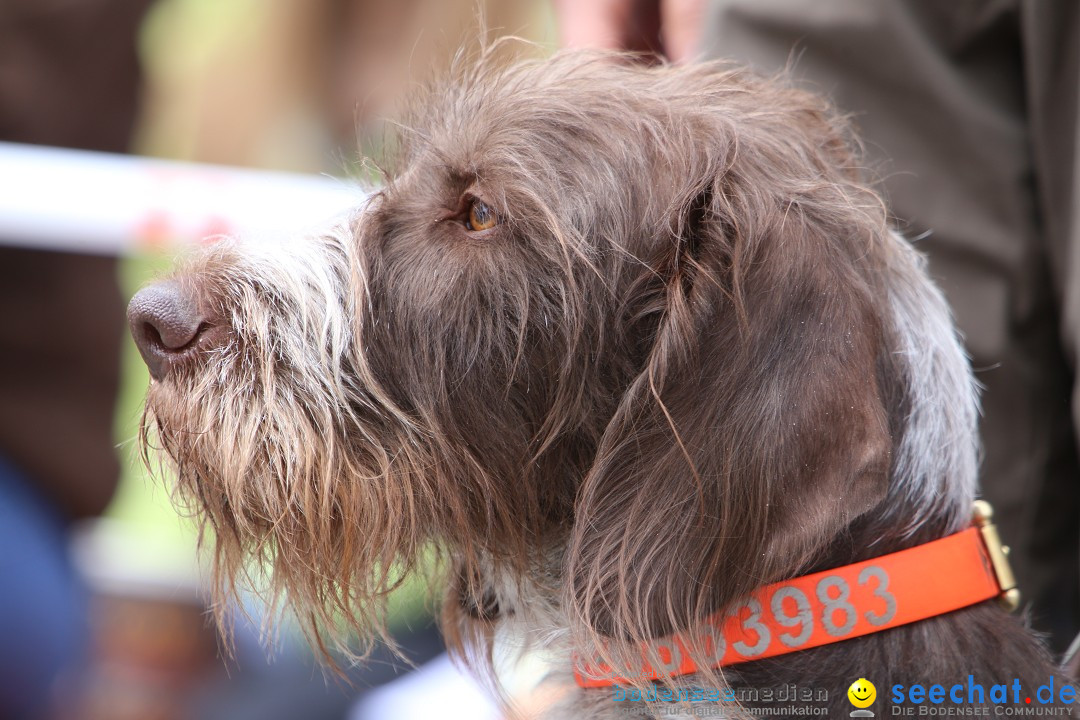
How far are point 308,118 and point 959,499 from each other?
3.89 meters

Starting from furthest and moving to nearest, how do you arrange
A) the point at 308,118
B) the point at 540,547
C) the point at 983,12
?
the point at 308,118
the point at 983,12
the point at 540,547

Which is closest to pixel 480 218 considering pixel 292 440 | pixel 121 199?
pixel 292 440

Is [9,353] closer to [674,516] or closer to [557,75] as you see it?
[557,75]

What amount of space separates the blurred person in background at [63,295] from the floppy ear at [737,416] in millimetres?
2727

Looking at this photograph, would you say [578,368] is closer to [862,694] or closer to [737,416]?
[737,416]

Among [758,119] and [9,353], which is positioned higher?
[9,353]

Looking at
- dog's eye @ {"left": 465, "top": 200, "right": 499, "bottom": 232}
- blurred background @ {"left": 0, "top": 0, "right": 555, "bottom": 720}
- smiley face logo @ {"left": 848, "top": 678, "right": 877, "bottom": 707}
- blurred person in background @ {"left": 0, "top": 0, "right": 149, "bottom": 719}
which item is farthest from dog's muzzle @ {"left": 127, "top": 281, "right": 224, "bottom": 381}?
blurred person in background @ {"left": 0, "top": 0, "right": 149, "bottom": 719}

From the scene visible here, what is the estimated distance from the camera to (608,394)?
5.46ft

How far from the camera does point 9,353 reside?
12.9 feet

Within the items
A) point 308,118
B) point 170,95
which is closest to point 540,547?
point 308,118

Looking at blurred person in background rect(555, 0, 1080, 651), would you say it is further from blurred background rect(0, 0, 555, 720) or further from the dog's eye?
blurred background rect(0, 0, 555, 720)

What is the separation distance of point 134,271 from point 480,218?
3.26 metres

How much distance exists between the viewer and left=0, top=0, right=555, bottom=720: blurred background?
3111mm

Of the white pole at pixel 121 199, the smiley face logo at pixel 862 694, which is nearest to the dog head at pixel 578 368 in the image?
the smiley face logo at pixel 862 694
